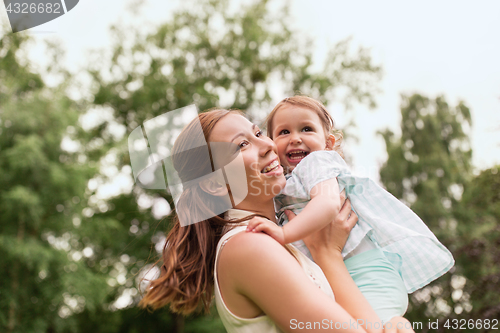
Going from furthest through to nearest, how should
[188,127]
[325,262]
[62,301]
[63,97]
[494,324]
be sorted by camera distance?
1. [63,97]
2. [62,301]
3. [494,324]
4. [188,127]
5. [325,262]

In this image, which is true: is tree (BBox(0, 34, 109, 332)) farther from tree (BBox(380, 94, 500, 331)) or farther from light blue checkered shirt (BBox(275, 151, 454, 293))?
tree (BBox(380, 94, 500, 331))

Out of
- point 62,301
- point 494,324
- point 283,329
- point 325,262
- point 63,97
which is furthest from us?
point 63,97

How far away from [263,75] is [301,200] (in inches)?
481

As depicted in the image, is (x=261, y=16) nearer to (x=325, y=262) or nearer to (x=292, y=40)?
(x=292, y=40)

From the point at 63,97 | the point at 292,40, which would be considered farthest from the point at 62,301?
the point at 292,40

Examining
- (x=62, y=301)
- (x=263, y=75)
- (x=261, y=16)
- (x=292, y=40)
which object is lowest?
(x=62, y=301)

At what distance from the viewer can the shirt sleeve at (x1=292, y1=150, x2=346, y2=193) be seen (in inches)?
68.1

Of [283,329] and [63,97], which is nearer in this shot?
[283,329]

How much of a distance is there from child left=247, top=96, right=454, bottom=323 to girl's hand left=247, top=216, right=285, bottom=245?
19cm

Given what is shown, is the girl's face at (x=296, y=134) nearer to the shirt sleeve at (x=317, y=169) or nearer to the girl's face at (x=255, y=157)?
the shirt sleeve at (x=317, y=169)

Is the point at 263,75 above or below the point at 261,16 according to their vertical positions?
below

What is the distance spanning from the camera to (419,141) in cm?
1411

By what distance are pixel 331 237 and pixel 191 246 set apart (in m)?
0.60

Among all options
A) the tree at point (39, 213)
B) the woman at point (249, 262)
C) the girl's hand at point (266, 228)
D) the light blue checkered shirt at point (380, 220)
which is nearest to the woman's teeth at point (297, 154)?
the light blue checkered shirt at point (380, 220)
